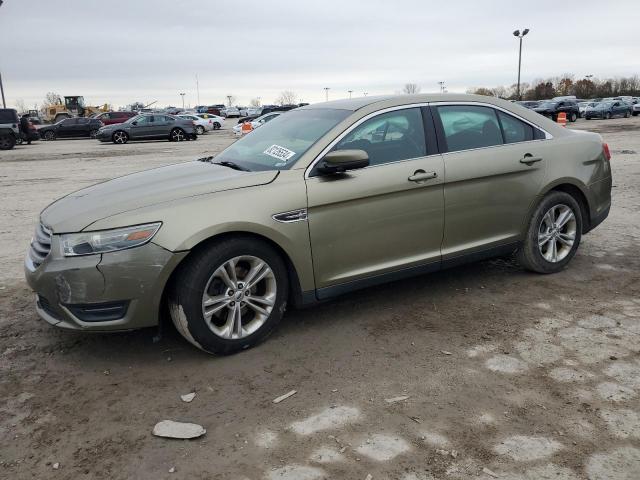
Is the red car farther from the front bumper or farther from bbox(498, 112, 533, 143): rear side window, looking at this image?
the front bumper

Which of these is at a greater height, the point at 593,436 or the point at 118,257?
the point at 118,257

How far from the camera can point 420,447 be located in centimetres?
265

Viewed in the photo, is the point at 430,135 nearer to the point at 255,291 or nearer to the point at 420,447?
the point at 255,291

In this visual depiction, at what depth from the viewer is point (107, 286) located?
3.27 metres

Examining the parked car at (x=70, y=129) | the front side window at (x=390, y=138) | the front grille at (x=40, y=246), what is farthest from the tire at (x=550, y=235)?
the parked car at (x=70, y=129)

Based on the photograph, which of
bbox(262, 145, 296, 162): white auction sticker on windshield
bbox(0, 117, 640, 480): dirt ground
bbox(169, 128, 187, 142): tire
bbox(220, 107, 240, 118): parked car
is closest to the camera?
bbox(0, 117, 640, 480): dirt ground

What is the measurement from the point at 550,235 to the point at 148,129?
2630cm

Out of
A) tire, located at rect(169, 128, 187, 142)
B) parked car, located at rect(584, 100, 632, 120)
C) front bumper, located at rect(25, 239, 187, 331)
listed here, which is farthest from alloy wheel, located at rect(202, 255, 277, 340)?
parked car, located at rect(584, 100, 632, 120)

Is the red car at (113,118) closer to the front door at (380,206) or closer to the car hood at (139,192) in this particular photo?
the car hood at (139,192)

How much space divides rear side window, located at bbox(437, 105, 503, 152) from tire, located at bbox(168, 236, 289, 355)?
70.8 inches

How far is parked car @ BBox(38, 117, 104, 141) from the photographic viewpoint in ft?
109

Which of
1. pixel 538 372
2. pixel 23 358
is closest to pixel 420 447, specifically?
pixel 538 372

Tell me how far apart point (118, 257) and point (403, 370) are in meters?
1.84

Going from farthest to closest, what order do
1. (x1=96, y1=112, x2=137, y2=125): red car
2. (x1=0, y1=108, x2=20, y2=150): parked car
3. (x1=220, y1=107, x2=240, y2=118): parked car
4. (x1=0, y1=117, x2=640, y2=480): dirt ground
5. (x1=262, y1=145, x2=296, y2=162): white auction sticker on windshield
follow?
(x1=220, y1=107, x2=240, y2=118): parked car, (x1=96, y1=112, x2=137, y2=125): red car, (x1=0, y1=108, x2=20, y2=150): parked car, (x1=262, y1=145, x2=296, y2=162): white auction sticker on windshield, (x1=0, y1=117, x2=640, y2=480): dirt ground
